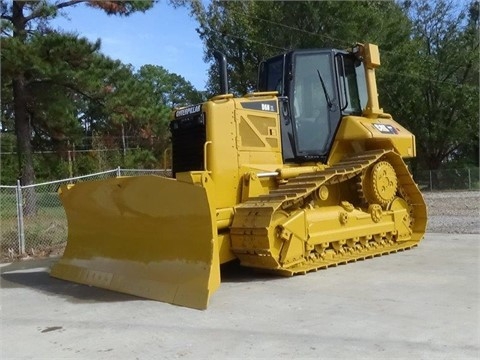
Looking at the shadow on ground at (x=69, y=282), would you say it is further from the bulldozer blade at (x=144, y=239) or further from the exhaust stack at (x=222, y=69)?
the exhaust stack at (x=222, y=69)

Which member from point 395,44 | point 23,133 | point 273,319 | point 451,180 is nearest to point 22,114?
point 23,133

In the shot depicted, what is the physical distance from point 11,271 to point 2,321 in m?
3.39

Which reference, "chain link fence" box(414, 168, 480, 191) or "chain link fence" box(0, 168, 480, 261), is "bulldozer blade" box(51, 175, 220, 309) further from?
"chain link fence" box(414, 168, 480, 191)

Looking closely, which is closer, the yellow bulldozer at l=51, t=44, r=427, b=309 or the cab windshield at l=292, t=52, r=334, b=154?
the yellow bulldozer at l=51, t=44, r=427, b=309

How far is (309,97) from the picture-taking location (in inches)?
333

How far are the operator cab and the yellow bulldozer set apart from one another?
16 mm

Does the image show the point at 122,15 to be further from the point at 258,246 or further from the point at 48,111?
the point at 258,246

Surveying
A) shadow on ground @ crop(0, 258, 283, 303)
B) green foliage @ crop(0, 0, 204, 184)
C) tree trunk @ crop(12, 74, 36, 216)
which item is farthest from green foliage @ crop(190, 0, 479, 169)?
shadow on ground @ crop(0, 258, 283, 303)

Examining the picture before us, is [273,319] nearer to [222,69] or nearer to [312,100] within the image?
[222,69]

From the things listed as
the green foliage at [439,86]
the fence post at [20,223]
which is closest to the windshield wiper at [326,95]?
the fence post at [20,223]

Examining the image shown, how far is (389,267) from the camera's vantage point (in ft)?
24.7

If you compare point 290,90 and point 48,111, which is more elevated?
point 48,111

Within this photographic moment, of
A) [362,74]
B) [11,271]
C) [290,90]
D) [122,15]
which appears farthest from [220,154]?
[122,15]

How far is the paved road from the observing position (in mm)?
4312
